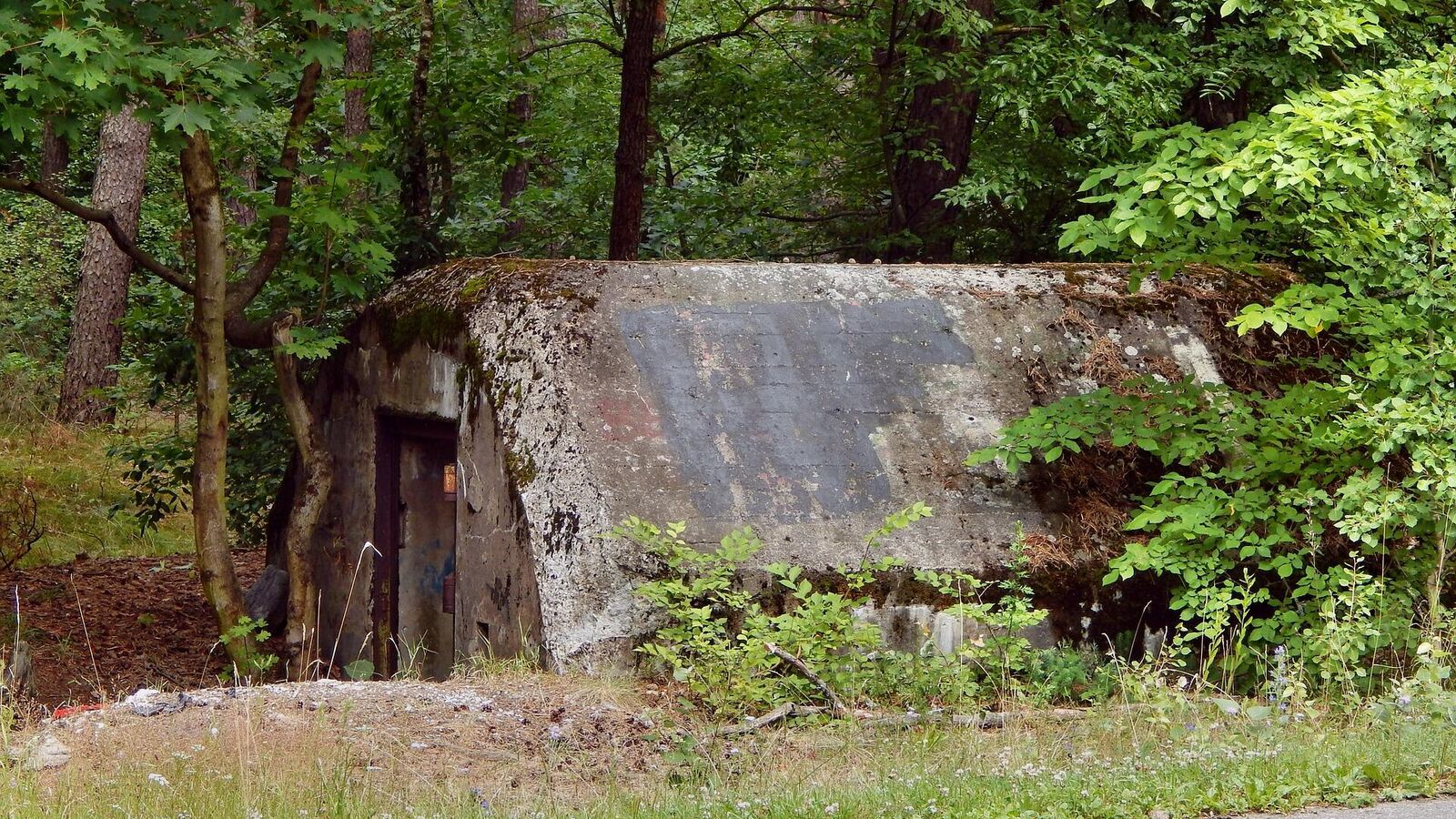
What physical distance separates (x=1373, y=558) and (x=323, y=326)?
6971mm

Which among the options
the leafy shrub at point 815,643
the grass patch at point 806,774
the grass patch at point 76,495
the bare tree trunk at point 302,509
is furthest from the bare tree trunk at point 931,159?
the grass patch at point 76,495

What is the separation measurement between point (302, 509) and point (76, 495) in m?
7.14

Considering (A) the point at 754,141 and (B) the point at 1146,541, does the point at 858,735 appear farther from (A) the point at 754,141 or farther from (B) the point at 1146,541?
(A) the point at 754,141

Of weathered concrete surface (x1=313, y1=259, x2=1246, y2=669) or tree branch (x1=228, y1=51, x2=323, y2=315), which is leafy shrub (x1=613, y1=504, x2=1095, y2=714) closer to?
weathered concrete surface (x1=313, y1=259, x2=1246, y2=669)

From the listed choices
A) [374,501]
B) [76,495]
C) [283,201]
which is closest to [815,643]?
[374,501]

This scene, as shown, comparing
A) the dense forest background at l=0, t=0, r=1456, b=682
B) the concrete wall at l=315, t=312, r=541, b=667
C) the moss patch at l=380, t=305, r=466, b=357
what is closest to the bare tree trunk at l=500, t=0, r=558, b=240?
the dense forest background at l=0, t=0, r=1456, b=682

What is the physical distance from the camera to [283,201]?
9.32 metres

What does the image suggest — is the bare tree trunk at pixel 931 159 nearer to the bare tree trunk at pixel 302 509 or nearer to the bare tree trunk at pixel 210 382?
the bare tree trunk at pixel 302 509

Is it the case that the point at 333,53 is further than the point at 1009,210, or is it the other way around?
the point at 1009,210

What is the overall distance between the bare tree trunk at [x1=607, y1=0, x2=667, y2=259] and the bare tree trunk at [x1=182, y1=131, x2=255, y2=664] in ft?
11.4

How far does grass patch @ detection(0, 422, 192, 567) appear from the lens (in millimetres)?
14648

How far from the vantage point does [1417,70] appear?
6.54 metres

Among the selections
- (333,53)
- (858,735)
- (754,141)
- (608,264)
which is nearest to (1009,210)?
(754,141)

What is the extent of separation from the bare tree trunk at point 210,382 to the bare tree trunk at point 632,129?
348 cm
